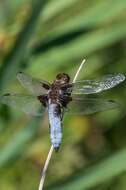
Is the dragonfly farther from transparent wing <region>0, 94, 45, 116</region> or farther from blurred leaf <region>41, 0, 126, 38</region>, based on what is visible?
blurred leaf <region>41, 0, 126, 38</region>

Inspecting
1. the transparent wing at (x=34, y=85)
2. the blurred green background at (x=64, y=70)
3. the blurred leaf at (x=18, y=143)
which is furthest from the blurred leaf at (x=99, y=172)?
the transparent wing at (x=34, y=85)

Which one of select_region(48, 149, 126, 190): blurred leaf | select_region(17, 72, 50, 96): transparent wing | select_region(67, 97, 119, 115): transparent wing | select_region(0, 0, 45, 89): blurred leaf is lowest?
select_region(48, 149, 126, 190): blurred leaf

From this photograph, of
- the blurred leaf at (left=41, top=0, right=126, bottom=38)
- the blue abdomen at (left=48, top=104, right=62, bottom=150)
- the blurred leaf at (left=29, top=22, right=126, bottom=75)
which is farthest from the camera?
the blurred leaf at (left=29, top=22, right=126, bottom=75)

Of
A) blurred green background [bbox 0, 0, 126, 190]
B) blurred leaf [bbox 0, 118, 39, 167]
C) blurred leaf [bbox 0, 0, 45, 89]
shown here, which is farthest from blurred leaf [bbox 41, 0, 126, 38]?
blurred leaf [bbox 0, 118, 39, 167]

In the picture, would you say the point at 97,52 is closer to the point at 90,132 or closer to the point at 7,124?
the point at 90,132

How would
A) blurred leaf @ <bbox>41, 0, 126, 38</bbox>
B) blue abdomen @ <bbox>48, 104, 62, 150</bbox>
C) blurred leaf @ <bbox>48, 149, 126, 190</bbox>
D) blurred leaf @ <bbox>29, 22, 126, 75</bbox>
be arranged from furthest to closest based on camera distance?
blurred leaf @ <bbox>29, 22, 126, 75</bbox>
blurred leaf @ <bbox>41, 0, 126, 38</bbox>
blurred leaf @ <bbox>48, 149, 126, 190</bbox>
blue abdomen @ <bbox>48, 104, 62, 150</bbox>

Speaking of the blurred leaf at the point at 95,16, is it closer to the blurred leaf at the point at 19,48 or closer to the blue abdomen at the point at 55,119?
the blurred leaf at the point at 19,48

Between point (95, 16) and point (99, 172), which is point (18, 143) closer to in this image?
point (99, 172)
